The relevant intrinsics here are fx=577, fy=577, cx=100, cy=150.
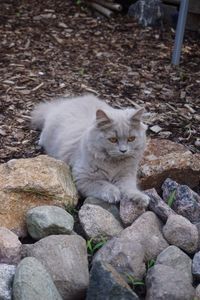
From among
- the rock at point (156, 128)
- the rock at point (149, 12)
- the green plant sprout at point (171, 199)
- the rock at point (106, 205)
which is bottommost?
the rock at point (156, 128)

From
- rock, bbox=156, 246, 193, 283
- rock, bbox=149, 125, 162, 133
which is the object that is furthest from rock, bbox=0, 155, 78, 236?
rock, bbox=149, 125, 162, 133

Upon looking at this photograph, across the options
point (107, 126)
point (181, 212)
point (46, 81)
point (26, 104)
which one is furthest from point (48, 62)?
point (181, 212)

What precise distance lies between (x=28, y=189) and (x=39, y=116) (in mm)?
1254

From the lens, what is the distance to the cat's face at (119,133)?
332 centimetres

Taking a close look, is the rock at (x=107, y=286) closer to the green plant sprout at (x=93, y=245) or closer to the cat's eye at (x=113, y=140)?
the green plant sprout at (x=93, y=245)

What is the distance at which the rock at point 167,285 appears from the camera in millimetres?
2760

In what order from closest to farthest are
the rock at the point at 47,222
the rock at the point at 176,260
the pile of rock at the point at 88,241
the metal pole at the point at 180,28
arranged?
the pile of rock at the point at 88,241 < the rock at the point at 176,260 < the rock at the point at 47,222 < the metal pole at the point at 180,28

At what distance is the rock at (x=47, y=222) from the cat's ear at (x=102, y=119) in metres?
0.57

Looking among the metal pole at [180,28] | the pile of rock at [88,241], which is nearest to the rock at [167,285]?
the pile of rock at [88,241]

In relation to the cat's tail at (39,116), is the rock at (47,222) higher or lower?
higher

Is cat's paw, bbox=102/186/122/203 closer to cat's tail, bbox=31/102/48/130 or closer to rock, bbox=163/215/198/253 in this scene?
rock, bbox=163/215/198/253

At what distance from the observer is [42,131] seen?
4219 millimetres

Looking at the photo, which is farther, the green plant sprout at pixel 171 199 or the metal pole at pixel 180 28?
the metal pole at pixel 180 28

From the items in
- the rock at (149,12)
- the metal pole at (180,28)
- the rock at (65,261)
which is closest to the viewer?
the rock at (65,261)
